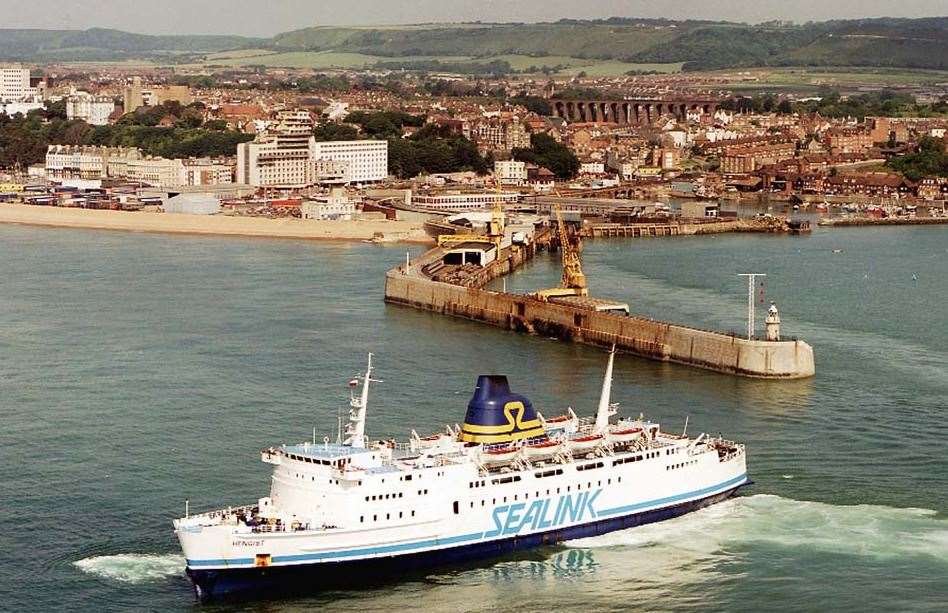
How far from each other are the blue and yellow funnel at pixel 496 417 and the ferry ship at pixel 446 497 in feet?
0.04

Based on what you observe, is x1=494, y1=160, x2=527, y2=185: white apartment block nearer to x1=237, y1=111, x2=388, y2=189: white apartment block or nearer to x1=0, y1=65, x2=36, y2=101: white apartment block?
x1=237, y1=111, x2=388, y2=189: white apartment block

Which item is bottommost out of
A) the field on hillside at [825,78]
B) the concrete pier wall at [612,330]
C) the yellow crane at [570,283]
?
the concrete pier wall at [612,330]

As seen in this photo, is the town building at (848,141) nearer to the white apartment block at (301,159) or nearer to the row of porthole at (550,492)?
the white apartment block at (301,159)

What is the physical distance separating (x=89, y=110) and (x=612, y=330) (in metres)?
55.4

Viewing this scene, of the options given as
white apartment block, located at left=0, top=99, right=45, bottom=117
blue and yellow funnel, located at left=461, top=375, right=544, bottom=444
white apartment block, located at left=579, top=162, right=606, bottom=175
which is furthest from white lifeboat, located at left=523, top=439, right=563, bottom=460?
white apartment block, located at left=0, top=99, right=45, bottom=117

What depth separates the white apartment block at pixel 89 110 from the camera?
77500 mm

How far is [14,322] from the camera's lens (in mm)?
27875

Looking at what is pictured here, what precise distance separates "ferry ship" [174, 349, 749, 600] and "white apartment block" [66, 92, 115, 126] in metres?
62.9

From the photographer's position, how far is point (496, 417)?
52.5ft

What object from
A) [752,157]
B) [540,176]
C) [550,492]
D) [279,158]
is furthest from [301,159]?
[550,492]

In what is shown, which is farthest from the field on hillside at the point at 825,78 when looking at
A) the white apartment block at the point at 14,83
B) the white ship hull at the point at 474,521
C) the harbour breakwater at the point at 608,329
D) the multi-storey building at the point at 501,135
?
the white ship hull at the point at 474,521

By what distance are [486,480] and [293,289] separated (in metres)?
18.0

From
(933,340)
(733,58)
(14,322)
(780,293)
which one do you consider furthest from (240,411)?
(733,58)

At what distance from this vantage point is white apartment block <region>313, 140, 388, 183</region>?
201 feet
